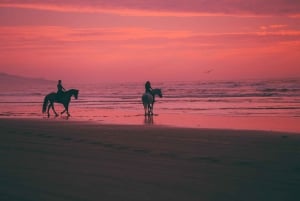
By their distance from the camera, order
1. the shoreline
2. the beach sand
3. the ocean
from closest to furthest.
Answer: the beach sand < the shoreline < the ocean

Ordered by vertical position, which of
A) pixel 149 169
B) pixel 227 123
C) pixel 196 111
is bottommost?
pixel 149 169

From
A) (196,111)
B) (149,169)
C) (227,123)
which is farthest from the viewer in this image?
(196,111)

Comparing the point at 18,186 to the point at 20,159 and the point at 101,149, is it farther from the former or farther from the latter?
the point at 101,149

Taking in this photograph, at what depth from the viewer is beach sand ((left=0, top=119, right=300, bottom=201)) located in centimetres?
523

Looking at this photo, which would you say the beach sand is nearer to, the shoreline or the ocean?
the shoreline

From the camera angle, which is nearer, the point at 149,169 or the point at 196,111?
the point at 149,169

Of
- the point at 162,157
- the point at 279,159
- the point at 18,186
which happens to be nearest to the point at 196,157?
the point at 162,157

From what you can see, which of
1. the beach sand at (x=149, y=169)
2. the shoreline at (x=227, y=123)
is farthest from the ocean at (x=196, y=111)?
the beach sand at (x=149, y=169)

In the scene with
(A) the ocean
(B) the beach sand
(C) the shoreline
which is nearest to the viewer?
(B) the beach sand

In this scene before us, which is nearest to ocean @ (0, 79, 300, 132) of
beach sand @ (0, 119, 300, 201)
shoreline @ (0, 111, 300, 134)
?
shoreline @ (0, 111, 300, 134)

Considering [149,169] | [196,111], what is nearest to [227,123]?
[196,111]

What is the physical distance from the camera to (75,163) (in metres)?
7.25

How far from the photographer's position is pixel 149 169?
22.2 feet

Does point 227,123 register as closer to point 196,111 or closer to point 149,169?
point 196,111
